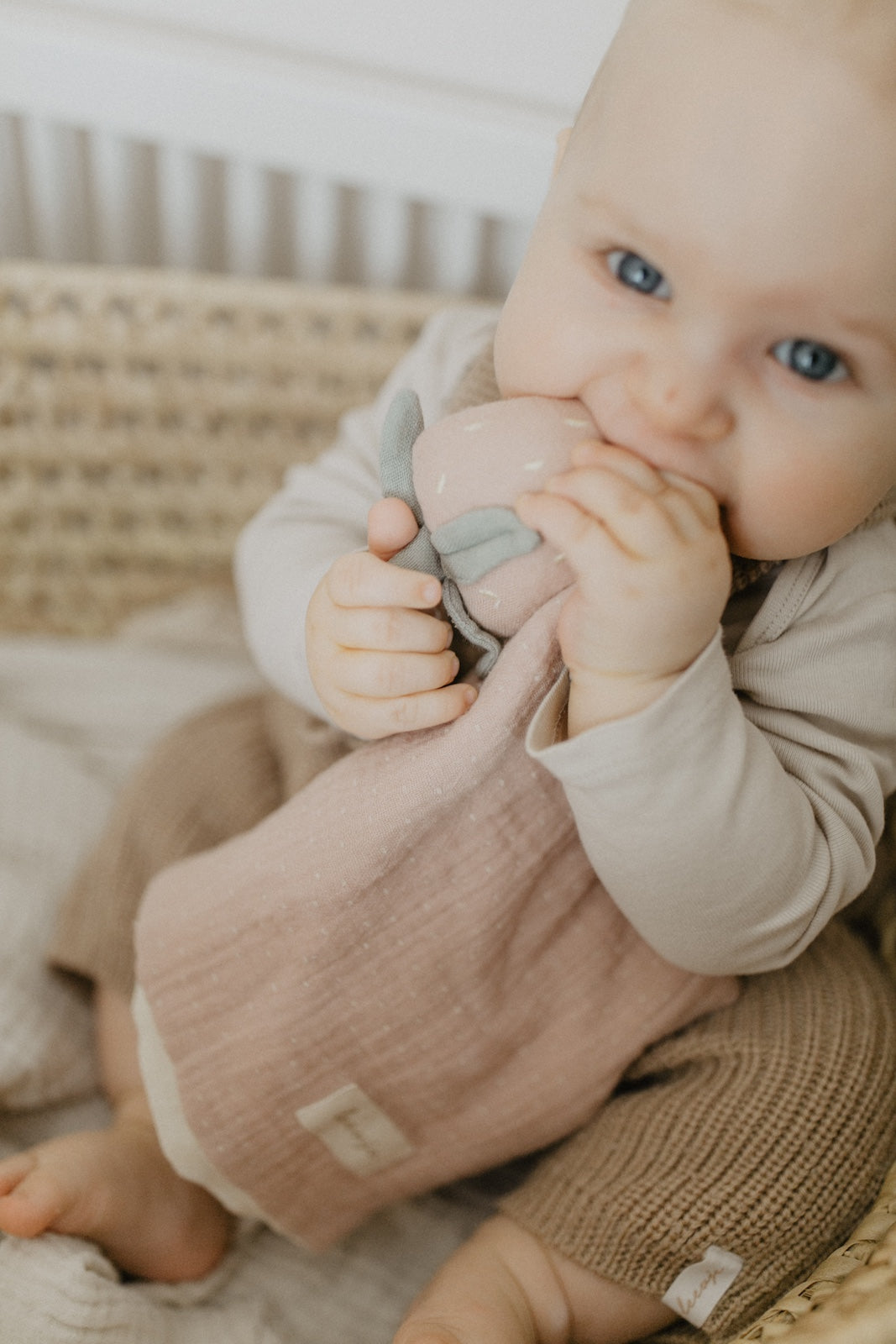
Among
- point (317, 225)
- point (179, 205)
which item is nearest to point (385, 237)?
point (317, 225)

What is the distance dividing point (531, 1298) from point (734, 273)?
0.49m

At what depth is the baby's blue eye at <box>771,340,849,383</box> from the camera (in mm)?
444

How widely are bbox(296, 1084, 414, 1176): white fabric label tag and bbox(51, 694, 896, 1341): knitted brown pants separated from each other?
0.23ft

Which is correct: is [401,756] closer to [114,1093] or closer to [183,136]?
[114,1093]

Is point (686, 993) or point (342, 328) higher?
point (342, 328)

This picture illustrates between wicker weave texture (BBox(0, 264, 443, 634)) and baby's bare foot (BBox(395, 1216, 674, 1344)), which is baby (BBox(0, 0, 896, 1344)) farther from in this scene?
wicker weave texture (BBox(0, 264, 443, 634))

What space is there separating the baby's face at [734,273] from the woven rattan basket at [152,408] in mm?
472

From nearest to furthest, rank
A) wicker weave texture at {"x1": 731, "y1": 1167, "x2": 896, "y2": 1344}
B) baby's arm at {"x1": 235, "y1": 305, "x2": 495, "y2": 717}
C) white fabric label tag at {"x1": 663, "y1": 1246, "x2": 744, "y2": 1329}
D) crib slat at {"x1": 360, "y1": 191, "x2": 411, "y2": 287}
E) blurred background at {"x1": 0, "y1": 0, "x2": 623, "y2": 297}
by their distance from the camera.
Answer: wicker weave texture at {"x1": 731, "y1": 1167, "x2": 896, "y2": 1344} < white fabric label tag at {"x1": 663, "y1": 1246, "x2": 744, "y2": 1329} < baby's arm at {"x1": 235, "y1": 305, "x2": 495, "y2": 717} < blurred background at {"x1": 0, "y1": 0, "x2": 623, "y2": 297} < crib slat at {"x1": 360, "y1": 191, "x2": 411, "y2": 287}

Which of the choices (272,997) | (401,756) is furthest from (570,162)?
(272,997)

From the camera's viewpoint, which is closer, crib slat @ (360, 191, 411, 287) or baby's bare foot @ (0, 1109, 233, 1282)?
baby's bare foot @ (0, 1109, 233, 1282)

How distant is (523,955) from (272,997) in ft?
0.41

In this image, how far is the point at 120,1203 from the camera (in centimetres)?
62

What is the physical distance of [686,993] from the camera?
1.99 ft

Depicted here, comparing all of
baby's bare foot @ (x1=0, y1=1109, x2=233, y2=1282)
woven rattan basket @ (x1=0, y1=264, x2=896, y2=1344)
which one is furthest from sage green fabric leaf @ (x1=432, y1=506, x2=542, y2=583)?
woven rattan basket @ (x1=0, y1=264, x2=896, y2=1344)
